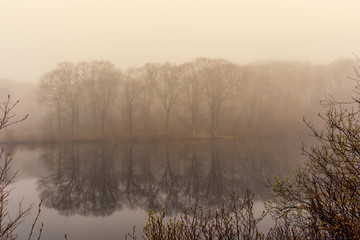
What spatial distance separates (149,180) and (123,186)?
92.8 inches

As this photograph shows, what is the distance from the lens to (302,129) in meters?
56.9

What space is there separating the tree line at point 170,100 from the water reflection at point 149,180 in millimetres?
22045

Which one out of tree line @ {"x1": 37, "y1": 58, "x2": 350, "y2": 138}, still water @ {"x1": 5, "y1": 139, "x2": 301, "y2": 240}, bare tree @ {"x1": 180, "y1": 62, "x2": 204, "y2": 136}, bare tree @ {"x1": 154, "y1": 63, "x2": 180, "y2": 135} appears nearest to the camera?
still water @ {"x1": 5, "y1": 139, "x2": 301, "y2": 240}

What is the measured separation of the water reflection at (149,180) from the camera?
1534 cm

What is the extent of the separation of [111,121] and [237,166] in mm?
37608

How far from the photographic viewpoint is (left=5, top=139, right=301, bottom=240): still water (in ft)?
41.3

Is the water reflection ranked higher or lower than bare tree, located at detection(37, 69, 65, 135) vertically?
lower

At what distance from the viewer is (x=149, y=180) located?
824 inches

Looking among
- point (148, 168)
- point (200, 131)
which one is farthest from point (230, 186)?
point (200, 131)

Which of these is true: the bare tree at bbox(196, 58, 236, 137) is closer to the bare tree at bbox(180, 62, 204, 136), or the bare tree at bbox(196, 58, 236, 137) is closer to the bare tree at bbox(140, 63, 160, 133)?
the bare tree at bbox(180, 62, 204, 136)

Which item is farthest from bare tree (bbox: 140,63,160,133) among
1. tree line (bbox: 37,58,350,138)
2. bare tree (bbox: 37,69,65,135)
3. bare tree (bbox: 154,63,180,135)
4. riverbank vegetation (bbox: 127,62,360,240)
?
riverbank vegetation (bbox: 127,62,360,240)

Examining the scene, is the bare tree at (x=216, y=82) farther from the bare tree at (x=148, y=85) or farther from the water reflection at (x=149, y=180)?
the water reflection at (x=149, y=180)

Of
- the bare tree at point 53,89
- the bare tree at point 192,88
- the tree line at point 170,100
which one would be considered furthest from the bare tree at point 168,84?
the bare tree at point 53,89

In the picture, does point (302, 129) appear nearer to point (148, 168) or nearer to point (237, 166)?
→ point (237, 166)
